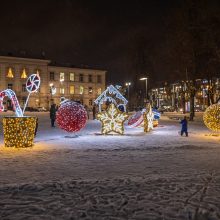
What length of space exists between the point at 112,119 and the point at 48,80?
214 feet

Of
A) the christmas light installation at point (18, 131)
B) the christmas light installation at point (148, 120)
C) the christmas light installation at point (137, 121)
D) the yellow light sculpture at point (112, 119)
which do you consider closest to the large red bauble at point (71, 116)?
the yellow light sculpture at point (112, 119)

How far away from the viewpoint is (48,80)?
8275cm

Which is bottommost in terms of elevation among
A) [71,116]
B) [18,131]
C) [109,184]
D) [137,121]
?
[109,184]

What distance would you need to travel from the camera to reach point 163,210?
19.0ft

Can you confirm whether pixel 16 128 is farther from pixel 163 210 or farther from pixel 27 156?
pixel 163 210

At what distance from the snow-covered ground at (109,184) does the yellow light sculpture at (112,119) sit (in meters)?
6.33

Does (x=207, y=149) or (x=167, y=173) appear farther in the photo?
(x=207, y=149)

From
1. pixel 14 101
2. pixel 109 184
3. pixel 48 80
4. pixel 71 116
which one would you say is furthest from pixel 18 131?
pixel 48 80

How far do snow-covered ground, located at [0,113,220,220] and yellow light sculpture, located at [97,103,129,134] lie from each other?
20.8ft

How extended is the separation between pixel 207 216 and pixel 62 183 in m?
3.17

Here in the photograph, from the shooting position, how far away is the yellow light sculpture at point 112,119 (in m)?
19.0

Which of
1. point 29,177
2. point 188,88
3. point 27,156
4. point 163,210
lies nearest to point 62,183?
point 29,177

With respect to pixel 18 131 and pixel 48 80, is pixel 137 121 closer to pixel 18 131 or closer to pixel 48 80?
→ pixel 18 131

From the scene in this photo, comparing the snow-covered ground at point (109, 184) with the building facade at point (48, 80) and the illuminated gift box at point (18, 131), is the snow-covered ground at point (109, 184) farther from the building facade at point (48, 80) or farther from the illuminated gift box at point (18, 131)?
the building facade at point (48, 80)
